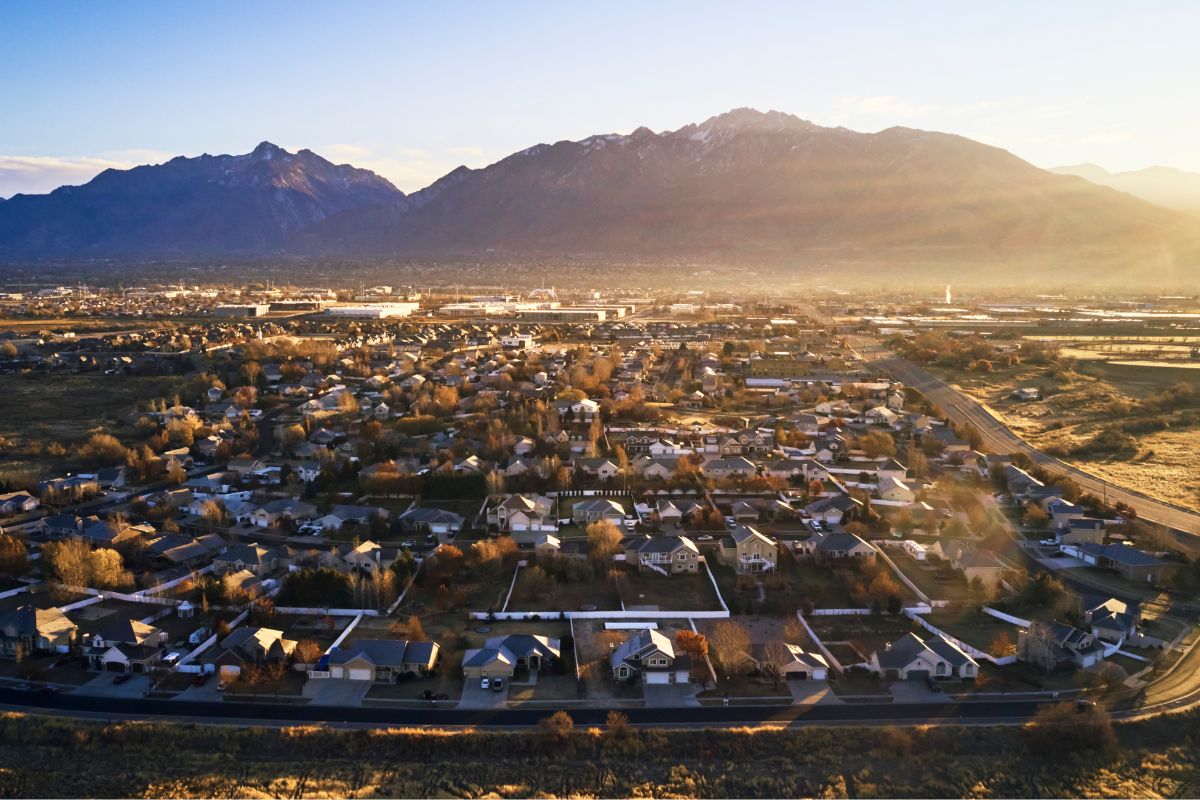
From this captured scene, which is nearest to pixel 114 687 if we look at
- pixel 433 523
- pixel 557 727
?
pixel 557 727

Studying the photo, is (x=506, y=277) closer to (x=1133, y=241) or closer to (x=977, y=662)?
(x=1133, y=241)

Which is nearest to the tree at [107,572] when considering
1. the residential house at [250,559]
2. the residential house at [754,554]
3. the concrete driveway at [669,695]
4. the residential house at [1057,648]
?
the residential house at [250,559]

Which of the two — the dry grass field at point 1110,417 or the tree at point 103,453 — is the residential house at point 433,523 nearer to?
the tree at point 103,453

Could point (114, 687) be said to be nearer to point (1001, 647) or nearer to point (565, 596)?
point (565, 596)

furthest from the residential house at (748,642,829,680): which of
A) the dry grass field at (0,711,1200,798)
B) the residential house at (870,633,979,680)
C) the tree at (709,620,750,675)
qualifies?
the dry grass field at (0,711,1200,798)

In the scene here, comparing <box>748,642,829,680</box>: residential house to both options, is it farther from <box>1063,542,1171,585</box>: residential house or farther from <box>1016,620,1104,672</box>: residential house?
<box>1063,542,1171,585</box>: residential house

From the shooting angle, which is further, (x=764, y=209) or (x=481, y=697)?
(x=764, y=209)

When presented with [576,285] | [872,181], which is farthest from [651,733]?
[872,181]
